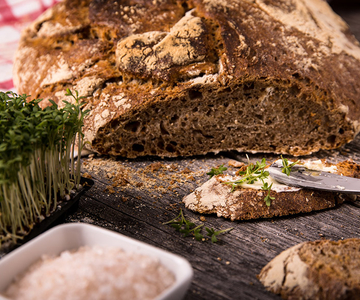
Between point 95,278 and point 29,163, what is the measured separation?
2.33ft

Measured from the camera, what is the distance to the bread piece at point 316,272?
1490mm

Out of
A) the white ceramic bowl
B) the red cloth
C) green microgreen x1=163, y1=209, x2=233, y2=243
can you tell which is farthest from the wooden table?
the red cloth

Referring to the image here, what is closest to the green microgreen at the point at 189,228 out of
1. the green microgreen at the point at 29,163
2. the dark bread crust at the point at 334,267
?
the dark bread crust at the point at 334,267

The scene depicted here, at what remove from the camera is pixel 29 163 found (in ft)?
5.69

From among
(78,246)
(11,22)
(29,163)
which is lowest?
(78,246)

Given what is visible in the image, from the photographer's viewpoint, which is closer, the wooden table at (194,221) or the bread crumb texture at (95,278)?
the bread crumb texture at (95,278)

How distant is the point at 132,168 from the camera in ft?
8.85

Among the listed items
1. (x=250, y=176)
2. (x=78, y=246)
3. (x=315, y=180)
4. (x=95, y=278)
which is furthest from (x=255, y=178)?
(x=95, y=278)

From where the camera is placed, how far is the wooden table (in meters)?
1.74

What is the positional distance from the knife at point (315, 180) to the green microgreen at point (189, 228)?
0.49 metres

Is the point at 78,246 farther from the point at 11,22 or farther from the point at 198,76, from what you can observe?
the point at 11,22

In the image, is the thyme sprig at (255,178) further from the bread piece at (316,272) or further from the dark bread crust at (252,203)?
the bread piece at (316,272)

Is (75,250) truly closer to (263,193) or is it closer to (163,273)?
(163,273)

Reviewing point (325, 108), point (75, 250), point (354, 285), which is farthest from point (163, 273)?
point (325, 108)
